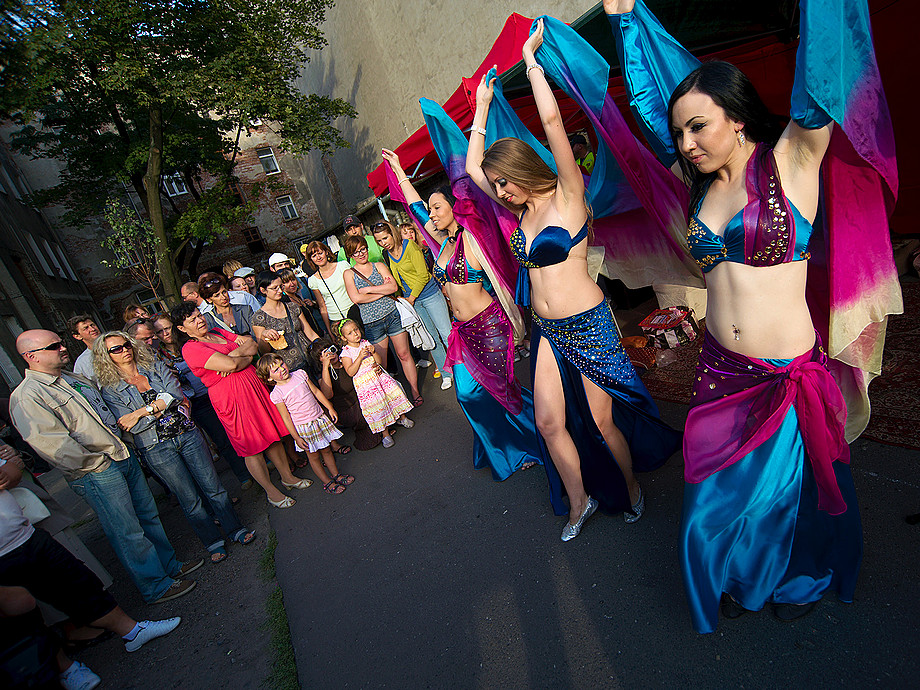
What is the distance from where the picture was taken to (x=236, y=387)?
3664 mm

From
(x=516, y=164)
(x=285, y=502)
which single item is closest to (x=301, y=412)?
(x=285, y=502)

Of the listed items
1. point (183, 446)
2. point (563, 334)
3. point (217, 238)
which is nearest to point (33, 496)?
point (183, 446)

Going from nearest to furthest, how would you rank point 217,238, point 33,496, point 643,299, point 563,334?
point 563,334 < point 33,496 < point 643,299 < point 217,238

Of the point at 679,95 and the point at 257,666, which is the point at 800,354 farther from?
the point at 257,666

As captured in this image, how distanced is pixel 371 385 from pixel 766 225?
343 cm

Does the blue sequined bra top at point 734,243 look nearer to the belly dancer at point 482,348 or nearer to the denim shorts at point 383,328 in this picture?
the belly dancer at point 482,348

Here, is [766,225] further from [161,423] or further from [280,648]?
[161,423]

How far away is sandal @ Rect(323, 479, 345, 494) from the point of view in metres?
3.91

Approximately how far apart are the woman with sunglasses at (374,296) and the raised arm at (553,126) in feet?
9.52

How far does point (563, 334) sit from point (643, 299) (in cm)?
387

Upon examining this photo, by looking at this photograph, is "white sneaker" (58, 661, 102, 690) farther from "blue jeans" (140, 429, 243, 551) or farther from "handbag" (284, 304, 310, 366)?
"handbag" (284, 304, 310, 366)

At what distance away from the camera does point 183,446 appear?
327 centimetres

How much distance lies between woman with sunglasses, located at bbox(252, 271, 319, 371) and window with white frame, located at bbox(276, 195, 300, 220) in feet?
71.1

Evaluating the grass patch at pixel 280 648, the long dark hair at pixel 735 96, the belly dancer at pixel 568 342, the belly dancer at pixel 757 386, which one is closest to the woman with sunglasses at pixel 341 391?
the grass patch at pixel 280 648
